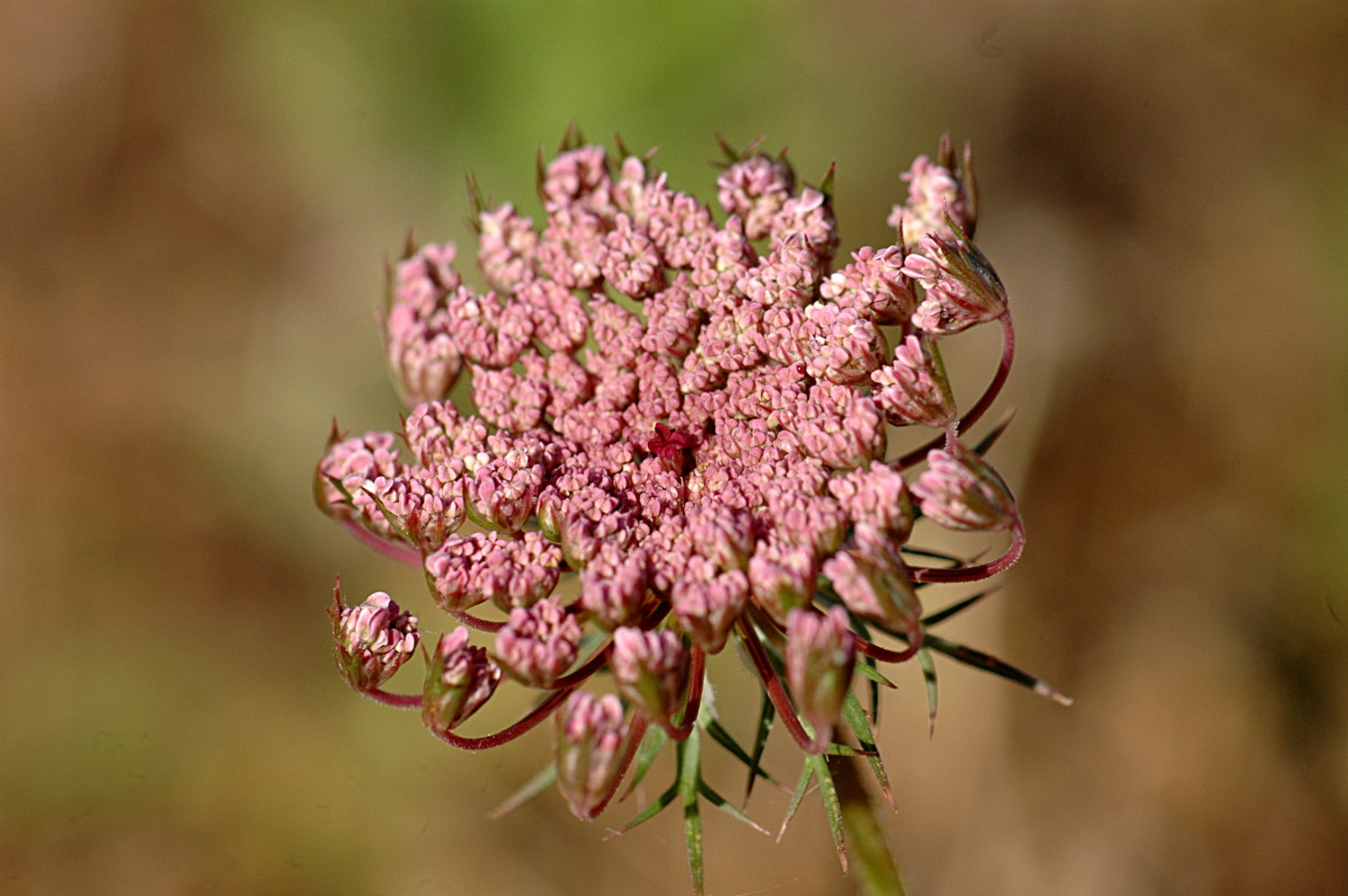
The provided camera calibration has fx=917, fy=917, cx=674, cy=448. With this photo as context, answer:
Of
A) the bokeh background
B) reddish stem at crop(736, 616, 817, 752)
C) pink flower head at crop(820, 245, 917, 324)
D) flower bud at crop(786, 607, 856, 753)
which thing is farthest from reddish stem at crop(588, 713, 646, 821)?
the bokeh background

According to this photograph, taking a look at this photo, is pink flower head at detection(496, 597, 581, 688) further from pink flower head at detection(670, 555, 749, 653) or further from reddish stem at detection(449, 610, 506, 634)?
pink flower head at detection(670, 555, 749, 653)

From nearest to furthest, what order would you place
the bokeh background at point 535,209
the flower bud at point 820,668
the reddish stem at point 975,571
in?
the flower bud at point 820,668
the reddish stem at point 975,571
the bokeh background at point 535,209

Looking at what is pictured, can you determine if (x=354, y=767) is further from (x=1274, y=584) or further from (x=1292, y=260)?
(x=1292, y=260)

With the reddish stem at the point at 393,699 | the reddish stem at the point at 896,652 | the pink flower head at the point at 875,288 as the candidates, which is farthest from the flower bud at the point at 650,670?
the pink flower head at the point at 875,288

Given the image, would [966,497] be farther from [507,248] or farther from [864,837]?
[507,248]

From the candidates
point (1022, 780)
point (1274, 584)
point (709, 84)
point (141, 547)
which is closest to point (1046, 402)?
point (1274, 584)

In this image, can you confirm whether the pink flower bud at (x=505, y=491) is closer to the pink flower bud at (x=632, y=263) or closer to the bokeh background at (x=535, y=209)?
the pink flower bud at (x=632, y=263)

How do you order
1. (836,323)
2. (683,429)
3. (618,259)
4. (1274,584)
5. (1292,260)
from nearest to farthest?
(836,323)
(683,429)
(618,259)
(1274,584)
(1292,260)
